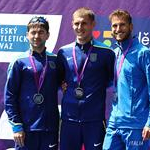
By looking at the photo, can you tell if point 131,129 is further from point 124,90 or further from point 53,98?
point 53,98

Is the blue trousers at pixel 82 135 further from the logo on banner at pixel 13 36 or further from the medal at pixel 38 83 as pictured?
the logo on banner at pixel 13 36

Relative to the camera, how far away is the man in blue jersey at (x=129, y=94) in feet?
9.59

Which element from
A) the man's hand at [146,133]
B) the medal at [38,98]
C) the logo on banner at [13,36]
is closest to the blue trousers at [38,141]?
the medal at [38,98]

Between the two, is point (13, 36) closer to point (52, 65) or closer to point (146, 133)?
point (52, 65)

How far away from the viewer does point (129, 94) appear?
294 cm

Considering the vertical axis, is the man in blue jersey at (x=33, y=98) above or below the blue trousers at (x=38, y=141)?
above

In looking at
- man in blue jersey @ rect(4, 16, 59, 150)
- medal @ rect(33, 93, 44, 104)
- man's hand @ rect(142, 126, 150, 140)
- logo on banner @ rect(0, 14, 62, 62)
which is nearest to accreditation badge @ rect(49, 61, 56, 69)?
man in blue jersey @ rect(4, 16, 59, 150)

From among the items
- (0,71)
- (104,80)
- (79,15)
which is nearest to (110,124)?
(104,80)

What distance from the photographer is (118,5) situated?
13.7ft

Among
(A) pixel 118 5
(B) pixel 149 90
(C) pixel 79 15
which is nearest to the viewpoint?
(B) pixel 149 90

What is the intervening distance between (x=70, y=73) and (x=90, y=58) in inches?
7.2

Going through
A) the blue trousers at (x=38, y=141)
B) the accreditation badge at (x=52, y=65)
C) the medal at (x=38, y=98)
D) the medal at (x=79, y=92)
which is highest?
the accreditation badge at (x=52, y=65)

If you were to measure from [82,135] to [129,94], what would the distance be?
1.63 ft

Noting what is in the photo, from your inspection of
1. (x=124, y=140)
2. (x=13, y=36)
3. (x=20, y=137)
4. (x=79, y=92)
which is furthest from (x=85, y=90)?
(x=13, y=36)
